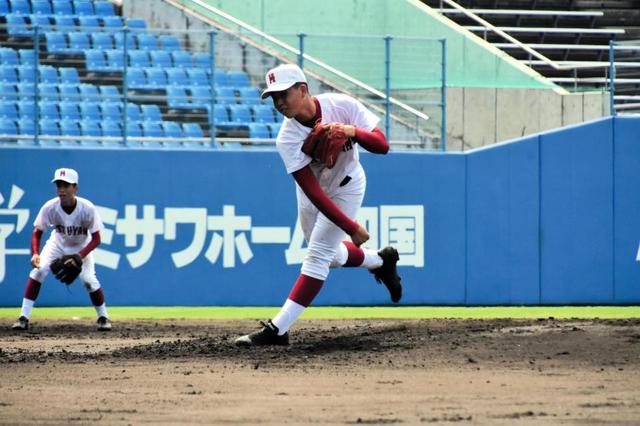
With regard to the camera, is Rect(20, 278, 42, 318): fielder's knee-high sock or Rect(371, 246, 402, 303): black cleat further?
Rect(20, 278, 42, 318): fielder's knee-high sock

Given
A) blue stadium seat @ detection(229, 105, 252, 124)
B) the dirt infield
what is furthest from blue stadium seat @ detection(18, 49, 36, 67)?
the dirt infield

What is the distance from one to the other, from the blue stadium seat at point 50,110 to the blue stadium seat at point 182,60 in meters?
1.92

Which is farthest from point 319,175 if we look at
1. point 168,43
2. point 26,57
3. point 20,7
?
point 20,7

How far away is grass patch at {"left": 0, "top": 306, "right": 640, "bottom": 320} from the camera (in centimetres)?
1398

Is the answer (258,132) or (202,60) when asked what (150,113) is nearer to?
(202,60)

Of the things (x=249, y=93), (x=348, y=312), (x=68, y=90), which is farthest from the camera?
(x=68, y=90)

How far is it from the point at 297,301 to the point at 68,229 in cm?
476

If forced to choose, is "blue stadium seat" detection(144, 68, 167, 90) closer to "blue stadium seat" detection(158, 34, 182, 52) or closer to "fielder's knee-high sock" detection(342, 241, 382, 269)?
"blue stadium seat" detection(158, 34, 182, 52)

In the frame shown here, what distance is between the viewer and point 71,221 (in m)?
12.5

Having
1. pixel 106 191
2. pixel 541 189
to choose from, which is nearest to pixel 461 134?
pixel 541 189

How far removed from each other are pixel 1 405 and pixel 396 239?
31.6ft

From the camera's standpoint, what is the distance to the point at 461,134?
17.0 m

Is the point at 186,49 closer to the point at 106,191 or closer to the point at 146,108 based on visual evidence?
the point at 146,108

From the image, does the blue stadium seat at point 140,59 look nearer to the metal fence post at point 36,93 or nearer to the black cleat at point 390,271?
the metal fence post at point 36,93
